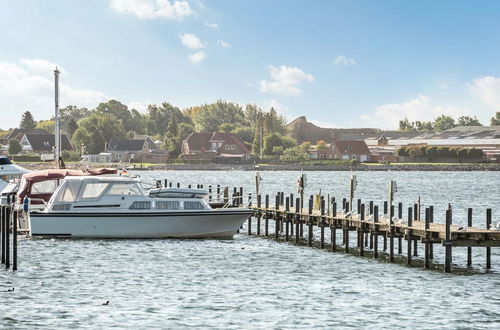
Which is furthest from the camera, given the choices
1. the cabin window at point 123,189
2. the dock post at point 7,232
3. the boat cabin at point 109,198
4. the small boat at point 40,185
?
the small boat at point 40,185

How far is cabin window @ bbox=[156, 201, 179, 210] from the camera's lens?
45.5 meters

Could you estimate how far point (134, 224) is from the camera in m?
45.7

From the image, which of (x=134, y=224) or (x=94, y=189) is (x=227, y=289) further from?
(x=94, y=189)

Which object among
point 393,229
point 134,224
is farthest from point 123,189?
point 393,229

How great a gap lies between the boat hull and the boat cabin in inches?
11.3

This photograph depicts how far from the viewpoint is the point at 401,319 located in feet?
95.6

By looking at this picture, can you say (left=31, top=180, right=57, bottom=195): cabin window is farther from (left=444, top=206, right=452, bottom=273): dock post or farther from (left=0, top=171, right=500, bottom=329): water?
(left=444, top=206, right=452, bottom=273): dock post

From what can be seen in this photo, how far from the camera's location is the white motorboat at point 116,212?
147 feet

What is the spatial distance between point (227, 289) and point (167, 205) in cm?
1190

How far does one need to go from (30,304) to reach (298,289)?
9351 mm

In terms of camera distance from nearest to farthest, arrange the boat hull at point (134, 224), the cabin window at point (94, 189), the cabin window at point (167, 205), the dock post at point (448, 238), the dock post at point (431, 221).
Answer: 1. the dock post at point (448, 238)
2. the dock post at point (431, 221)
3. the boat hull at point (134, 224)
4. the cabin window at point (94, 189)
5. the cabin window at point (167, 205)

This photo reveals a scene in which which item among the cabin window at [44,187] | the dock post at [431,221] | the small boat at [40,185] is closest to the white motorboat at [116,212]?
the small boat at [40,185]

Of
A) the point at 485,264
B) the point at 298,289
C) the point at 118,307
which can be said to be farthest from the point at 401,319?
the point at 485,264

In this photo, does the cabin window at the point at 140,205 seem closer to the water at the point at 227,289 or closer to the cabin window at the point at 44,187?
the water at the point at 227,289
